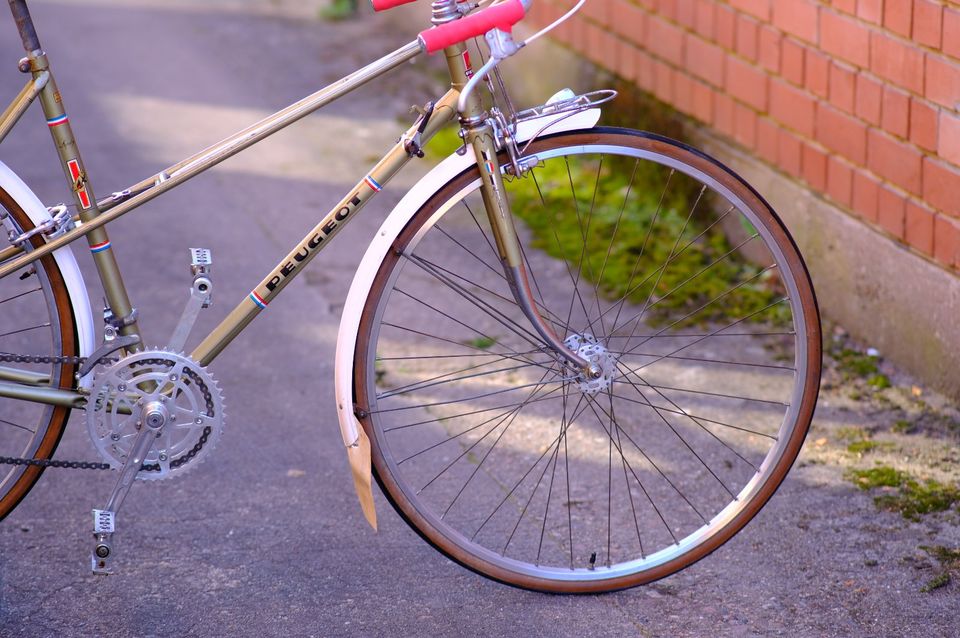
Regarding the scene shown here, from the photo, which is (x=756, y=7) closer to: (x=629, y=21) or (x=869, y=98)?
(x=869, y=98)

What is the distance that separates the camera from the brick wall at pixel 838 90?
3.06 m

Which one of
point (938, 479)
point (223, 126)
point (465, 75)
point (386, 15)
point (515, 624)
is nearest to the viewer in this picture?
point (465, 75)

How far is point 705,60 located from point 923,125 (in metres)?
1.18

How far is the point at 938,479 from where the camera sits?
112 inches

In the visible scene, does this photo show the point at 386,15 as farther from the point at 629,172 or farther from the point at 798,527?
the point at 798,527

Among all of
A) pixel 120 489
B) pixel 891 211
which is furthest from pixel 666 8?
pixel 120 489

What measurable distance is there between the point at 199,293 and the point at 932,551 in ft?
5.57

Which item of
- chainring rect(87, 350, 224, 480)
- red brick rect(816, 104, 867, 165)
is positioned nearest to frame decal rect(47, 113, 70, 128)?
chainring rect(87, 350, 224, 480)

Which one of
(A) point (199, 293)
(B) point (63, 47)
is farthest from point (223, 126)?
(A) point (199, 293)

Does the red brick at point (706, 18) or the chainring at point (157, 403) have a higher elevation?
the red brick at point (706, 18)

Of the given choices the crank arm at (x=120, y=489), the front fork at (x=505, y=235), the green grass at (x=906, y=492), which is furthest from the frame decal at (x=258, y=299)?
the green grass at (x=906, y=492)

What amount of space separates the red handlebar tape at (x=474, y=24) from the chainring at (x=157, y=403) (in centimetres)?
81

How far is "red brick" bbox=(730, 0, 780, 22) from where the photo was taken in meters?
3.76

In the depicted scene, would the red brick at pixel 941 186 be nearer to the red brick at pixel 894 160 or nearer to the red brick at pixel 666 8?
the red brick at pixel 894 160
